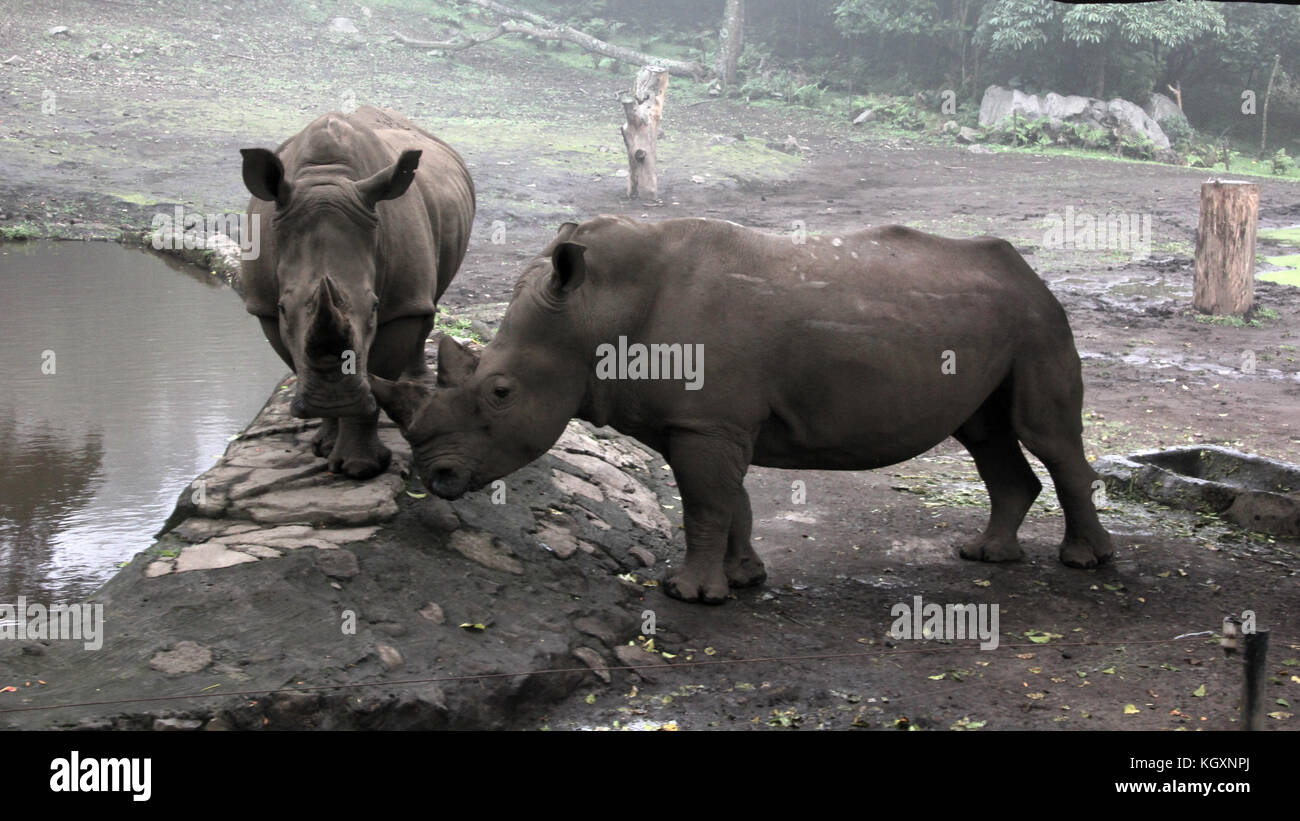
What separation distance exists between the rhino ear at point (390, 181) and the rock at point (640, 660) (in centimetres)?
231

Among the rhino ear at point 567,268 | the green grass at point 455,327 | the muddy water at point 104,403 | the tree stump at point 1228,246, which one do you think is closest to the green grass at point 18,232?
the muddy water at point 104,403

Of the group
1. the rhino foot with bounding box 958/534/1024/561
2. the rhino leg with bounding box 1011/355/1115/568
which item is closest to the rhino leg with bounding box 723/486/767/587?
the rhino foot with bounding box 958/534/1024/561

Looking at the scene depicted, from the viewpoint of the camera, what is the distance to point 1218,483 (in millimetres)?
7707

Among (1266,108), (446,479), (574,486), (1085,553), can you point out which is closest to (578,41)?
(1266,108)

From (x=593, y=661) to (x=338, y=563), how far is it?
46.1 inches

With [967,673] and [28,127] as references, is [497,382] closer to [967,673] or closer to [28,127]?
[967,673]

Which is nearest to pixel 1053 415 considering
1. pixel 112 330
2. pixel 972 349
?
pixel 972 349

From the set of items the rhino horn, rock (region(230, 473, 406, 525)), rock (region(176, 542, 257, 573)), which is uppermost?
the rhino horn

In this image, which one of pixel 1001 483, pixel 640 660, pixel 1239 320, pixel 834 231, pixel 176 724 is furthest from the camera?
pixel 1239 320

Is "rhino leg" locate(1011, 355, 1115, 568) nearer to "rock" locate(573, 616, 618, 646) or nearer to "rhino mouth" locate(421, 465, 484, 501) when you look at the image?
"rock" locate(573, 616, 618, 646)

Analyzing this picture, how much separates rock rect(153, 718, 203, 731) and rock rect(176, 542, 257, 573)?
1.18 meters

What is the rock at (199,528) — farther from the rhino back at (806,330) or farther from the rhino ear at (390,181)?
the rhino back at (806,330)

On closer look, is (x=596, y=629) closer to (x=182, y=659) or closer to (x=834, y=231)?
(x=182, y=659)

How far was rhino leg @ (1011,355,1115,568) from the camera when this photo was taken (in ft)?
20.9
